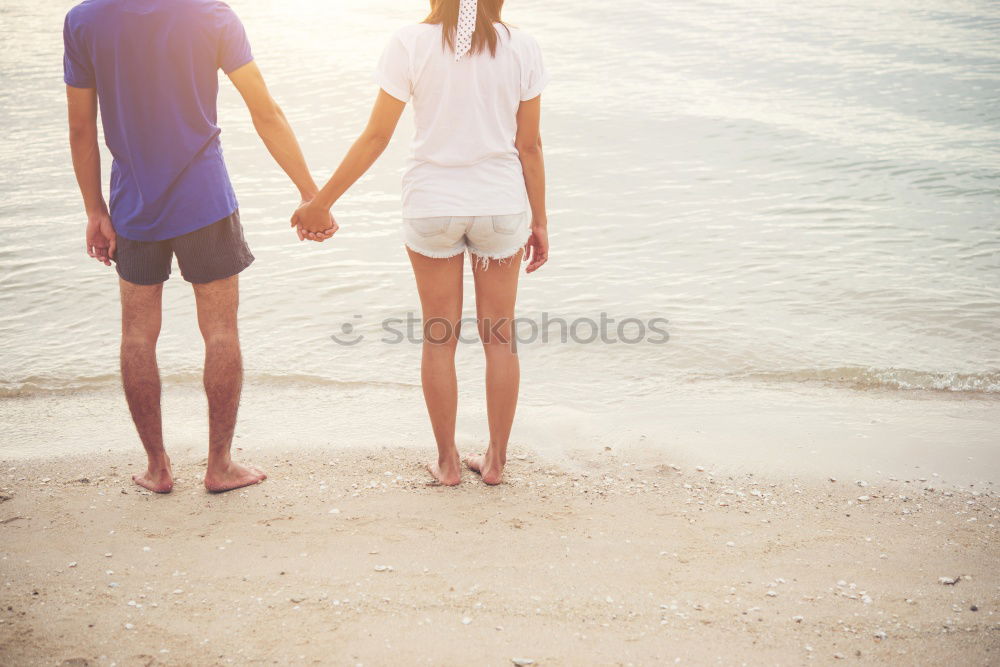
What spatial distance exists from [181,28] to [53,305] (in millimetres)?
3407

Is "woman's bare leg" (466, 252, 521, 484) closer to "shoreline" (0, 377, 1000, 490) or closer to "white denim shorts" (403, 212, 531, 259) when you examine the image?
"white denim shorts" (403, 212, 531, 259)

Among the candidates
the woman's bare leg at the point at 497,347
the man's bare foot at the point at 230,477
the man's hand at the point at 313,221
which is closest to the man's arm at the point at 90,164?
the man's hand at the point at 313,221

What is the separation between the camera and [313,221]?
122 inches

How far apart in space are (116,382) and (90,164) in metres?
1.91

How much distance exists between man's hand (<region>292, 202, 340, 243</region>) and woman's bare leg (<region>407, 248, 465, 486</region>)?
33 cm

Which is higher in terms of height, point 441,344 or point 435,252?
point 435,252

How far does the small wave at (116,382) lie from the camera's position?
14.6 feet

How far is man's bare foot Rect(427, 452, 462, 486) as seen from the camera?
3.32 metres

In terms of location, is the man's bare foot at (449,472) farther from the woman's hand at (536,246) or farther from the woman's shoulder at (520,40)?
the woman's shoulder at (520,40)

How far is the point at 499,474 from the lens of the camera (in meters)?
3.34

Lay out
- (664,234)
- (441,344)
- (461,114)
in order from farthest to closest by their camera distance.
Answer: (664,234) < (441,344) < (461,114)

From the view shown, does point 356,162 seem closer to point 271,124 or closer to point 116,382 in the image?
point 271,124

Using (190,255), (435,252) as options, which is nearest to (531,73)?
(435,252)

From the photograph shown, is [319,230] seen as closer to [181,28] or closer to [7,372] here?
[181,28]
